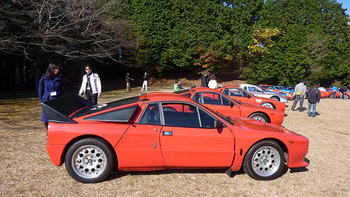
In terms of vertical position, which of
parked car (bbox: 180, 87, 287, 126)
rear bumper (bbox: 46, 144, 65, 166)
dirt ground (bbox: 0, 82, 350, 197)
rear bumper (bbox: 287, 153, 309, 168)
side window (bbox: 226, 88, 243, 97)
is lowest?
dirt ground (bbox: 0, 82, 350, 197)

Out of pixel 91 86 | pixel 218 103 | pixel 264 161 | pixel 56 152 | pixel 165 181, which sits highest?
pixel 91 86

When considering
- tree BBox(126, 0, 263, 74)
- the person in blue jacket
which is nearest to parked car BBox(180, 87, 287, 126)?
the person in blue jacket

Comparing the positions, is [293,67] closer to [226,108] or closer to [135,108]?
[226,108]

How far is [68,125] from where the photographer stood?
3.59 meters

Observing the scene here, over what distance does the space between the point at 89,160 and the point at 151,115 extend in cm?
120

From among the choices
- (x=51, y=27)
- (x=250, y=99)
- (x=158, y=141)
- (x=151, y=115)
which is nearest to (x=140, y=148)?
(x=158, y=141)

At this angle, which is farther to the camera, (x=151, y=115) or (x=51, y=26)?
(x=51, y=26)

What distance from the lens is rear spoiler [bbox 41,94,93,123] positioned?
3.62 metres

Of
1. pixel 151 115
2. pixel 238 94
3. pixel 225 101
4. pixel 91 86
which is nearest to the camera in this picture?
pixel 151 115

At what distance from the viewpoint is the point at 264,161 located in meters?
3.97

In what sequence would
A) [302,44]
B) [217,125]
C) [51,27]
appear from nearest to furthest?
1. [217,125]
2. [51,27]
3. [302,44]

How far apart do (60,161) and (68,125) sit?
57 cm

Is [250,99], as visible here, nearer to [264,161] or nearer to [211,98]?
[211,98]

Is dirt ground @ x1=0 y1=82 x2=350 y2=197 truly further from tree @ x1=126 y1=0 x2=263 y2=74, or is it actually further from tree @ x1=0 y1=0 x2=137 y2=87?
tree @ x1=126 y1=0 x2=263 y2=74
